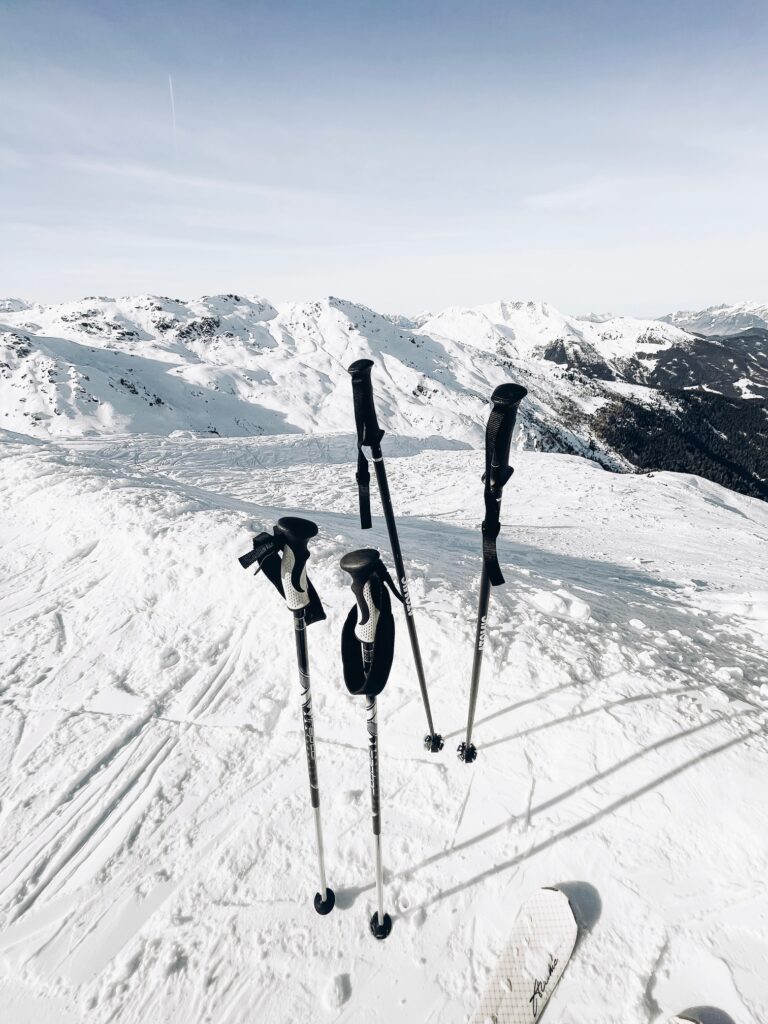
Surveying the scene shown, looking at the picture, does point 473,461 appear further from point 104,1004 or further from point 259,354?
point 259,354

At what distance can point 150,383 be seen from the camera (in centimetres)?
6322

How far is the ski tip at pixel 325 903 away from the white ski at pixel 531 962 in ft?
4.13

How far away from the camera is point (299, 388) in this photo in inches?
2911

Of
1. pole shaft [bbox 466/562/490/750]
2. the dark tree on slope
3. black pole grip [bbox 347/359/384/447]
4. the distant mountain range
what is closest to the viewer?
black pole grip [bbox 347/359/384/447]

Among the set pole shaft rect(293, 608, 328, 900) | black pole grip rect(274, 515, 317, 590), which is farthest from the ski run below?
black pole grip rect(274, 515, 317, 590)

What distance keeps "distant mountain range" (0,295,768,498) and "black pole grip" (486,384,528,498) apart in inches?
599

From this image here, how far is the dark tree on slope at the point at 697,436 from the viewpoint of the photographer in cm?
12581

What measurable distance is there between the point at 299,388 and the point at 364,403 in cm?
7308

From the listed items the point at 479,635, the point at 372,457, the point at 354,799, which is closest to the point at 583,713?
the point at 479,635

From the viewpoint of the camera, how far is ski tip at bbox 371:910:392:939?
3.74 meters

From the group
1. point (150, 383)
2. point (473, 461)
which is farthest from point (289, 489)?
point (150, 383)

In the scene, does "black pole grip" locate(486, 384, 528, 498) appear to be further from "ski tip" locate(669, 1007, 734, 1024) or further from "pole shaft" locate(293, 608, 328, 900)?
"ski tip" locate(669, 1007, 734, 1024)

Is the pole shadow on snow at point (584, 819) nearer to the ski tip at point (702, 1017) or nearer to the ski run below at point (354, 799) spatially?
the ski run below at point (354, 799)

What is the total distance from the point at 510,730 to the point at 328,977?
2.70 meters
